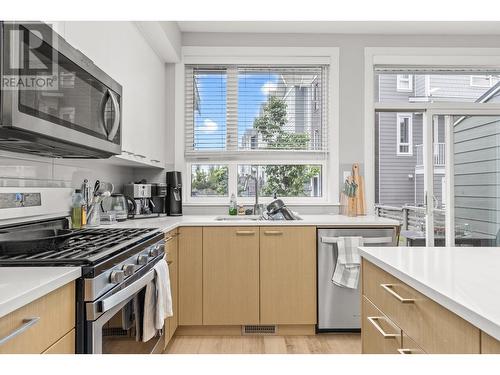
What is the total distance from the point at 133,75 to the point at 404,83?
2.61 metres

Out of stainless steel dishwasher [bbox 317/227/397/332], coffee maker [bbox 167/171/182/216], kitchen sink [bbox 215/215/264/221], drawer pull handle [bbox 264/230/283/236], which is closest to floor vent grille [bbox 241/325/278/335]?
stainless steel dishwasher [bbox 317/227/397/332]

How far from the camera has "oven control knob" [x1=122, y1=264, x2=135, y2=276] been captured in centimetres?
142

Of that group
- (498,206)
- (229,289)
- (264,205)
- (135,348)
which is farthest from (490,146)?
(135,348)

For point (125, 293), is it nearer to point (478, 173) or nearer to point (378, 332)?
point (378, 332)

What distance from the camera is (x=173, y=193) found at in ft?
10.4

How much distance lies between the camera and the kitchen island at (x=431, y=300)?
744 mm

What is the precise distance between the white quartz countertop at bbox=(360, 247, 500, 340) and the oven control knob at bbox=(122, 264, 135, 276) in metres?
0.93

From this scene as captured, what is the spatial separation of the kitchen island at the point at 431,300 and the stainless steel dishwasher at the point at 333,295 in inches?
49.9

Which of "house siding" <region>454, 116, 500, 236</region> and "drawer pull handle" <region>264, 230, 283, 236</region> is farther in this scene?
"house siding" <region>454, 116, 500, 236</region>

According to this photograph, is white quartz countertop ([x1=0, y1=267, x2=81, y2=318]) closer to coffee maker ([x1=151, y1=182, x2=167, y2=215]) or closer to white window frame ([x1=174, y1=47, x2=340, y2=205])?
coffee maker ([x1=151, y1=182, x2=167, y2=215])

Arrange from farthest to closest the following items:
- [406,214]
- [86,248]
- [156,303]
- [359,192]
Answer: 1. [406,214]
2. [359,192]
3. [156,303]
4. [86,248]

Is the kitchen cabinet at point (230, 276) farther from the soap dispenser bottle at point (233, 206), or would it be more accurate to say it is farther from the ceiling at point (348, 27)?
the ceiling at point (348, 27)

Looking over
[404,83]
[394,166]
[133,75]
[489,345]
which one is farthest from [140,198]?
[394,166]

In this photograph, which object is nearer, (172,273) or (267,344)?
(172,273)
